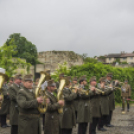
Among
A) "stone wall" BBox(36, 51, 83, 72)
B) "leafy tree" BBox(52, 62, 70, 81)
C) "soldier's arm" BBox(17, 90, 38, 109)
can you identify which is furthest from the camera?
"stone wall" BBox(36, 51, 83, 72)

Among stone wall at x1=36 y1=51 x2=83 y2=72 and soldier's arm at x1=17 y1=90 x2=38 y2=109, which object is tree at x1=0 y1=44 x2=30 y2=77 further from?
stone wall at x1=36 y1=51 x2=83 y2=72

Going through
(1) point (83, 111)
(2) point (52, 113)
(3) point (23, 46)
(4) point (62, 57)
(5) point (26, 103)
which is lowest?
(1) point (83, 111)

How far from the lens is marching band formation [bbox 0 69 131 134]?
544 centimetres

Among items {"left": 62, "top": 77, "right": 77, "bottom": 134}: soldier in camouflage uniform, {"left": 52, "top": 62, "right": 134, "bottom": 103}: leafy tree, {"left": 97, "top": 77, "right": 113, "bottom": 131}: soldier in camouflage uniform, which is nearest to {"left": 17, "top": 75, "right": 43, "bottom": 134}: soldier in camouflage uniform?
{"left": 62, "top": 77, "right": 77, "bottom": 134}: soldier in camouflage uniform

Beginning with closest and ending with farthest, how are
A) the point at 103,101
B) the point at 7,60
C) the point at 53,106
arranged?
1. the point at 53,106
2. the point at 103,101
3. the point at 7,60

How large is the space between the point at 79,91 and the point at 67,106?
1.94ft

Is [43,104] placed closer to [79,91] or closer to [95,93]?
[79,91]

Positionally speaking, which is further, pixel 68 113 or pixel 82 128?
pixel 82 128

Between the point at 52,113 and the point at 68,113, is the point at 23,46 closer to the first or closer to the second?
the point at 68,113

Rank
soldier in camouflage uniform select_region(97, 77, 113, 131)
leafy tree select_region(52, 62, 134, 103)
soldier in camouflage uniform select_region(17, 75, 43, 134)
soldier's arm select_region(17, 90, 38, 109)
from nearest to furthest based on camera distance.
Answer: soldier's arm select_region(17, 90, 38, 109), soldier in camouflage uniform select_region(17, 75, 43, 134), soldier in camouflage uniform select_region(97, 77, 113, 131), leafy tree select_region(52, 62, 134, 103)

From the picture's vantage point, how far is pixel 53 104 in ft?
19.8

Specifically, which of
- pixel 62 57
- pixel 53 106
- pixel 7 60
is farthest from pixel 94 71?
pixel 62 57

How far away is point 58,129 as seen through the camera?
6266mm

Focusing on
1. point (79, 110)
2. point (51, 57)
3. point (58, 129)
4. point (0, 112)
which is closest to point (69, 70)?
point (0, 112)
